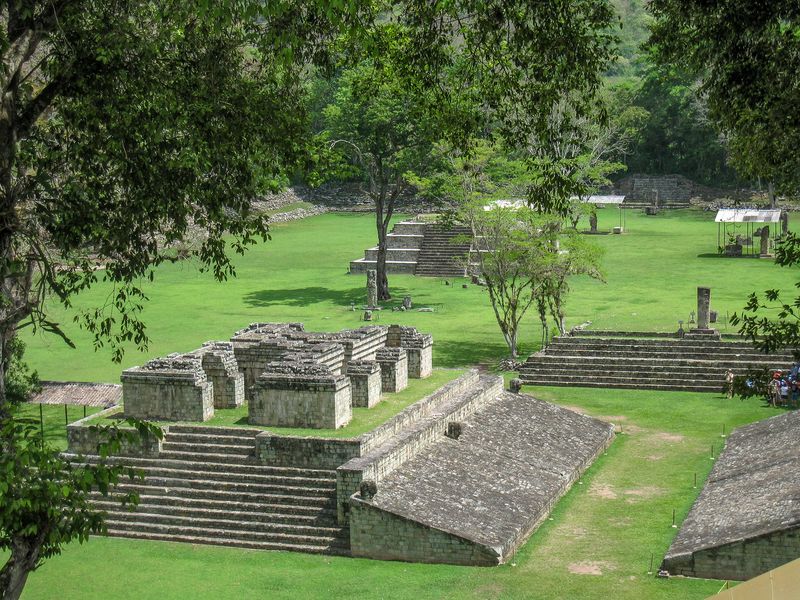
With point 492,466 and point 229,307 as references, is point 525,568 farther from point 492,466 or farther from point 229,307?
point 229,307

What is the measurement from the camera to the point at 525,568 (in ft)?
61.5

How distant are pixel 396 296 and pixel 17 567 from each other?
32886 millimetres

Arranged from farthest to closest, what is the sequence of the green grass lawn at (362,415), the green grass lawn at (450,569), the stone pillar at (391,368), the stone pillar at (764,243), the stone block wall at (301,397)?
1. the stone pillar at (764,243)
2. the stone pillar at (391,368)
3. the stone block wall at (301,397)
4. the green grass lawn at (362,415)
5. the green grass lawn at (450,569)

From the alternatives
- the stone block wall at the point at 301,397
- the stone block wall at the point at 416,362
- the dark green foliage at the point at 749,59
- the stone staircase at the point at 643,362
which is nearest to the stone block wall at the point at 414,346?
the stone block wall at the point at 416,362

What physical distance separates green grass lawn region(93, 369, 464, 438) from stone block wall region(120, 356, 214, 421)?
0.95 ft

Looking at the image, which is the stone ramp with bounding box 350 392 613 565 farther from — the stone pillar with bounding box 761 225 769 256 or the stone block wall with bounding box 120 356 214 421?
the stone pillar with bounding box 761 225 769 256

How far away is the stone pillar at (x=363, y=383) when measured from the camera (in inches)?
925

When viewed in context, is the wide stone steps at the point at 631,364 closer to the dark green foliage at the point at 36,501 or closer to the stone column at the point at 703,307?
the stone column at the point at 703,307

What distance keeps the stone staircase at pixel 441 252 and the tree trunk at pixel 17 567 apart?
36998mm

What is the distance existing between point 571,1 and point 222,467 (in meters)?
11.2

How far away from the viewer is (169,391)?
896 inches

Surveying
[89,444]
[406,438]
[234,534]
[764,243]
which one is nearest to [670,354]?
[406,438]

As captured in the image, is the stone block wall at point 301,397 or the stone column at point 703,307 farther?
the stone column at point 703,307

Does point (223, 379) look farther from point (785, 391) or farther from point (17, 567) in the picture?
point (785, 391)
